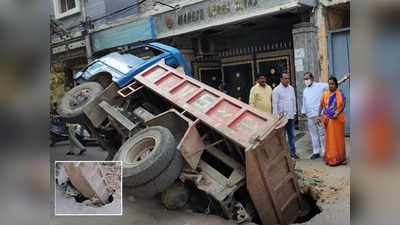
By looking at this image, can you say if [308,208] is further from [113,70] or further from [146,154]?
[113,70]

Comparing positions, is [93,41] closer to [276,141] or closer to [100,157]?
[100,157]

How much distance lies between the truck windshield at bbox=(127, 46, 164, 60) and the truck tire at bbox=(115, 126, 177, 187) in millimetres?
1189

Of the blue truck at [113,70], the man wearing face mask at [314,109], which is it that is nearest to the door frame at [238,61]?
the blue truck at [113,70]

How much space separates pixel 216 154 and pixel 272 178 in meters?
0.55

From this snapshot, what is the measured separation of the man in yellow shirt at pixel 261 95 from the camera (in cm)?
340

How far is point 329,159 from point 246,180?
3.40ft

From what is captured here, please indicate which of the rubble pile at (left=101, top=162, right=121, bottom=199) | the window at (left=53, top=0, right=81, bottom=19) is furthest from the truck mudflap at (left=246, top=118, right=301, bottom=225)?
the window at (left=53, top=0, right=81, bottom=19)

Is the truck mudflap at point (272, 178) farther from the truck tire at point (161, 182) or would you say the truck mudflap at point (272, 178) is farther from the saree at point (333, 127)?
the truck tire at point (161, 182)

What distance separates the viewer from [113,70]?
3.91 metres

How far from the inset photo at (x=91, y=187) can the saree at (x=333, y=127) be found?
197 cm

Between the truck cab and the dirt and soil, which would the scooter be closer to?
the dirt and soil

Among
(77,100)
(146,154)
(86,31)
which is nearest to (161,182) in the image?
(146,154)
